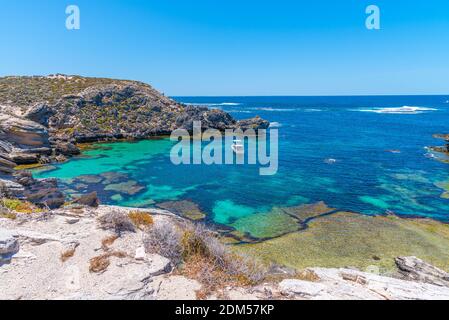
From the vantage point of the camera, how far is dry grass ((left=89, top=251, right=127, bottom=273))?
8461mm

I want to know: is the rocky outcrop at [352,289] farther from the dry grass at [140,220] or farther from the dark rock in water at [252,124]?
the dark rock in water at [252,124]

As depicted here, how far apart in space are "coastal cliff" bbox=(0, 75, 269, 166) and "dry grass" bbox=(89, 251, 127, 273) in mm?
37483

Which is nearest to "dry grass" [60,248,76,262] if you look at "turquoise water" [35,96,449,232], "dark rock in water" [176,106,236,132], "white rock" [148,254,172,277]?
"white rock" [148,254,172,277]

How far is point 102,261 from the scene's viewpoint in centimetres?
877

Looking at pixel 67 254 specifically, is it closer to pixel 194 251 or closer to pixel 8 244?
pixel 8 244

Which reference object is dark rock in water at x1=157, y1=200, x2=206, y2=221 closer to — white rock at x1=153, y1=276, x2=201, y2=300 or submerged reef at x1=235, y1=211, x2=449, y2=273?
submerged reef at x1=235, y1=211, x2=449, y2=273

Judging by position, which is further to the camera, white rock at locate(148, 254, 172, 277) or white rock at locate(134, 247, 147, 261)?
white rock at locate(134, 247, 147, 261)

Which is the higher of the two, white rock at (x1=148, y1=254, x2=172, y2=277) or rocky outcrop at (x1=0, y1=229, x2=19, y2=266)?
rocky outcrop at (x1=0, y1=229, x2=19, y2=266)

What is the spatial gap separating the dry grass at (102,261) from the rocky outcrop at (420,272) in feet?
44.5

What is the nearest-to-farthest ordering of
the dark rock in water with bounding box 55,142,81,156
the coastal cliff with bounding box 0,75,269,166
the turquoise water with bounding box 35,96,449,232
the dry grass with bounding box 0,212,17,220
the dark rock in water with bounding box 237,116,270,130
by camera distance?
the dry grass with bounding box 0,212,17,220
the turquoise water with bounding box 35,96,449,232
the dark rock in water with bounding box 55,142,81,156
the coastal cliff with bounding box 0,75,269,166
the dark rock in water with bounding box 237,116,270,130

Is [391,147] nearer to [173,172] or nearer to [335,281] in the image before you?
[173,172]

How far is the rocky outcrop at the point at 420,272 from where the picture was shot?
13609 mm

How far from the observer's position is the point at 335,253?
59.3 ft

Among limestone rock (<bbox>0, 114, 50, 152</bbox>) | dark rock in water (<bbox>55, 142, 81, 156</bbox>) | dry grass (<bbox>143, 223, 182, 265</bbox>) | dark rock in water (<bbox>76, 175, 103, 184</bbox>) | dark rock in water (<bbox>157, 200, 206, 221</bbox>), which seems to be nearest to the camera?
dry grass (<bbox>143, 223, 182, 265</bbox>)
